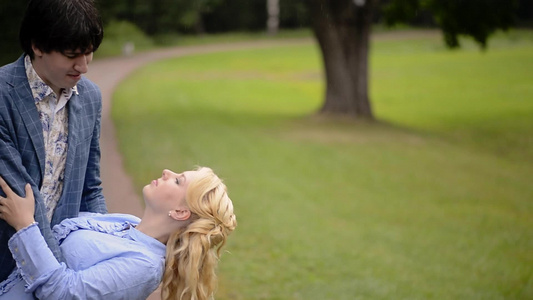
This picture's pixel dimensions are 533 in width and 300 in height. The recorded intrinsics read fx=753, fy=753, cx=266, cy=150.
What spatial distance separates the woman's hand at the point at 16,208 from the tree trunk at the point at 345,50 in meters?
17.7

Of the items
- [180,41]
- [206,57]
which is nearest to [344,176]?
[206,57]

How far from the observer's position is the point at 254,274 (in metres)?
6.99

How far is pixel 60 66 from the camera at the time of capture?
232 cm

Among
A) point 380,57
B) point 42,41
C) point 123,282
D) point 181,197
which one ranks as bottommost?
point 380,57

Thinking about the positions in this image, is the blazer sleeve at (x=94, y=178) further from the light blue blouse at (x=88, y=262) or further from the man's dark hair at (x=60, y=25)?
the man's dark hair at (x=60, y=25)

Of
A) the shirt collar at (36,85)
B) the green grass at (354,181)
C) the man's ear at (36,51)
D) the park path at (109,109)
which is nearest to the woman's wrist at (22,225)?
the shirt collar at (36,85)

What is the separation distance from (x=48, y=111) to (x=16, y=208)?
35cm

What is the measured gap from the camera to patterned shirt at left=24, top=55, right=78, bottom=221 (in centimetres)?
237

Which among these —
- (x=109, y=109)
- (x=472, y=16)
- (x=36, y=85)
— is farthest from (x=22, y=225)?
(x=109, y=109)

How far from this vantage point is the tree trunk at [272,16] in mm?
57275

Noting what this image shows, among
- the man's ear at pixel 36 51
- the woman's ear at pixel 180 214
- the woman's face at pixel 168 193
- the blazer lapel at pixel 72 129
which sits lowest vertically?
the woman's ear at pixel 180 214

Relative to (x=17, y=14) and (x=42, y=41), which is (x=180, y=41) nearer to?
(x=17, y=14)

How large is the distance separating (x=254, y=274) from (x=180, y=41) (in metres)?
44.3

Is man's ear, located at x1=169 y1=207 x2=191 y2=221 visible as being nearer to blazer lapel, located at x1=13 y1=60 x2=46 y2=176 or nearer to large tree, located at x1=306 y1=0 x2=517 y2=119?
blazer lapel, located at x1=13 y1=60 x2=46 y2=176
